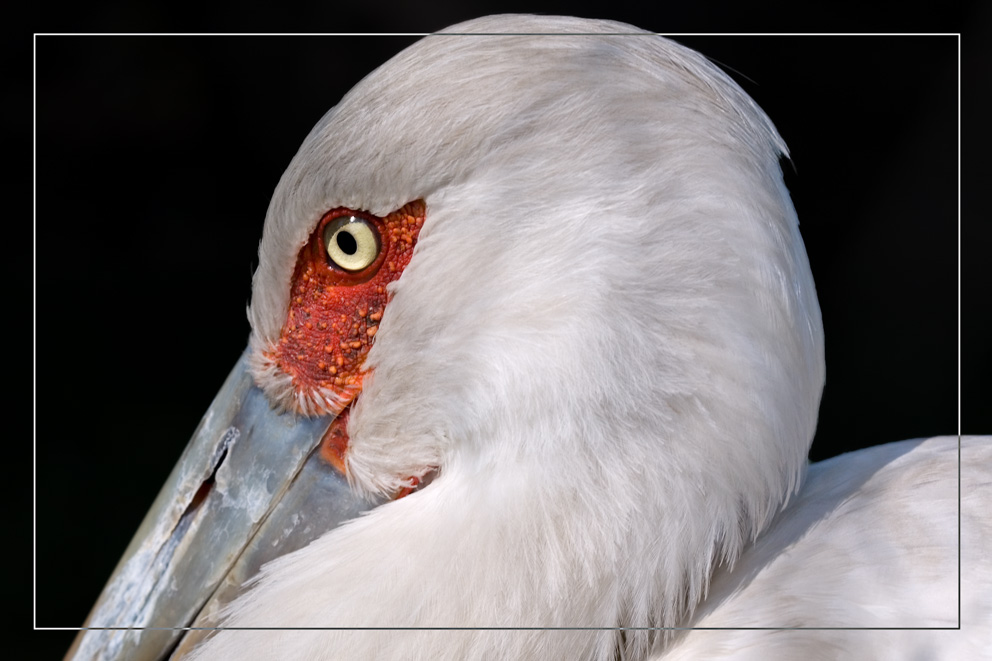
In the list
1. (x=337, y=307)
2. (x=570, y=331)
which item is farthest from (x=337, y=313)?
(x=570, y=331)

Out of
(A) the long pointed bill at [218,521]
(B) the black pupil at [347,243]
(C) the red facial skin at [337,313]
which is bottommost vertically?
(A) the long pointed bill at [218,521]

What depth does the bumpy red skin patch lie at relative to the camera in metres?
1.18

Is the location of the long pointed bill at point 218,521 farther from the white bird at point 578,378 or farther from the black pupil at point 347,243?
the black pupil at point 347,243

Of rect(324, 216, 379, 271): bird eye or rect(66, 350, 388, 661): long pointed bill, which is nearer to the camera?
rect(324, 216, 379, 271): bird eye

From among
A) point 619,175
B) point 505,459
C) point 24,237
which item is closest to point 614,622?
point 505,459

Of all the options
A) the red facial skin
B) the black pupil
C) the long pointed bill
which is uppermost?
the black pupil

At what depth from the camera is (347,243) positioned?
3.97ft

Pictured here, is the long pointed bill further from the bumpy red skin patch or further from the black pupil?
the black pupil

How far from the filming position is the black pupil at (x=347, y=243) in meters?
1.20

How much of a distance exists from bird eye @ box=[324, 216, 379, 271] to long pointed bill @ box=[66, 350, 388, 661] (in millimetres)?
211

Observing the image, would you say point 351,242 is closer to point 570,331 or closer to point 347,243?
point 347,243

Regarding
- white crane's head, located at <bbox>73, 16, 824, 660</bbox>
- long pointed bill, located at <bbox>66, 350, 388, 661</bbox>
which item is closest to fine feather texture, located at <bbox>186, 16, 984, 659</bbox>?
white crane's head, located at <bbox>73, 16, 824, 660</bbox>

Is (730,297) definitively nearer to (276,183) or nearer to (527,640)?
(527,640)

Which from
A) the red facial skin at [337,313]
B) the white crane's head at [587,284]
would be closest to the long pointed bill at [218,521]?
the red facial skin at [337,313]
